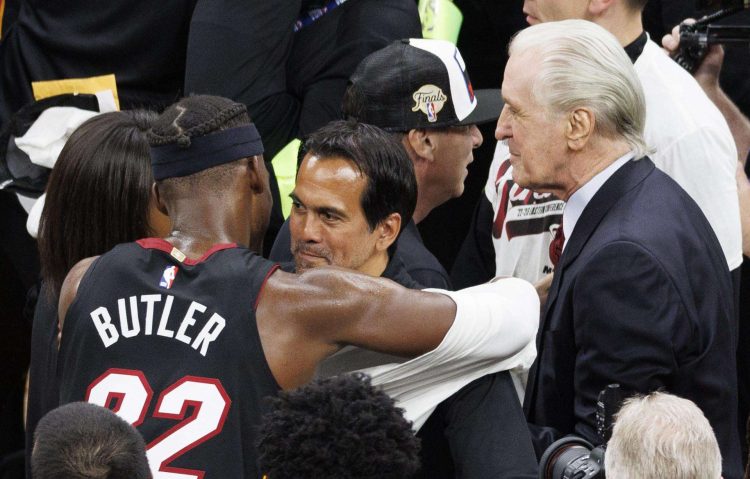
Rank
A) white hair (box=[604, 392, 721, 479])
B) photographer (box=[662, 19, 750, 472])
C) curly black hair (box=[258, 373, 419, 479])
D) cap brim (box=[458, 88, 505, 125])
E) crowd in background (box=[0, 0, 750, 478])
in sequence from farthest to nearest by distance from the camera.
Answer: photographer (box=[662, 19, 750, 472]) < cap brim (box=[458, 88, 505, 125]) < crowd in background (box=[0, 0, 750, 478]) < white hair (box=[604, 392, 721, 479]) < curly black hair (box=[258, 373, 419, 479])

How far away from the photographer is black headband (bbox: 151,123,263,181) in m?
2.76

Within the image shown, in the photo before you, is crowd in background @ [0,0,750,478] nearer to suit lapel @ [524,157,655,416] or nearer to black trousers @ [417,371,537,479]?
black trousers @ [417,371,537,479]

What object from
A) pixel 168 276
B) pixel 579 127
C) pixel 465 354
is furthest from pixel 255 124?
pixel 465 354

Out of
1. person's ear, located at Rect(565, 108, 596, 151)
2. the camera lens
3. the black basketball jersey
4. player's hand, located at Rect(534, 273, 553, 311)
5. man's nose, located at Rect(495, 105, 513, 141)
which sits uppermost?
person's ear, located at Rect(565, 108, 596, 151)

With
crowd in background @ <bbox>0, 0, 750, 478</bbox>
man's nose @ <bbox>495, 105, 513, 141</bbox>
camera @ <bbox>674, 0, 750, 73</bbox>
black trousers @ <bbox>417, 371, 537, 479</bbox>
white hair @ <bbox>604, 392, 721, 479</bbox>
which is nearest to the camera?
white hair @ <bbox>604, 392, 721, 479</bbox>

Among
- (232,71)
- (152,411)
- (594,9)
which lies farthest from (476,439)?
(232,71)

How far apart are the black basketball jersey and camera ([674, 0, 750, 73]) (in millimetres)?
2026

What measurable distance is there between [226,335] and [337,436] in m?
0.68

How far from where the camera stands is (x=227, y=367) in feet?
8.35

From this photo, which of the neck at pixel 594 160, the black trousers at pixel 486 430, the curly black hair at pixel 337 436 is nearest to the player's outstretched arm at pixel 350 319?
the black trousers at pixel 486 430

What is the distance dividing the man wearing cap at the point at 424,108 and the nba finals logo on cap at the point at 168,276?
1024 millimetres

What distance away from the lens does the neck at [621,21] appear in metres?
3.71

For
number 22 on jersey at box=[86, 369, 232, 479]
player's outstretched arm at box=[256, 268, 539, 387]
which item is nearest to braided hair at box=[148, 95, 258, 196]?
player's outstretched arm at box=[256, 268, 539, 387]

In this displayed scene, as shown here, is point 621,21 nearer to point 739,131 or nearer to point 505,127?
point 505,127
